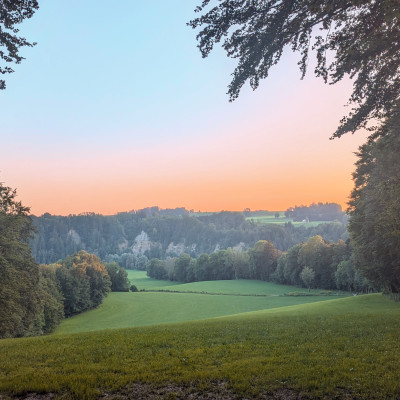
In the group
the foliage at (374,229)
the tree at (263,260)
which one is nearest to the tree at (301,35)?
the foliage at (374,229)

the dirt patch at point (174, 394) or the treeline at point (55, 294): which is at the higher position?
the dirt patch at point (174, 394)

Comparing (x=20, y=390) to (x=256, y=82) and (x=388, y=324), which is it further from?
(x=388, y=324)

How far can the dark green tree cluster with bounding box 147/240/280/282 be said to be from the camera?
119938 millimetres

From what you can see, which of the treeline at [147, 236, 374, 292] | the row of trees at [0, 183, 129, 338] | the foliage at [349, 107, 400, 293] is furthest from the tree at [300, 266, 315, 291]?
the row of trees at [0, 183, 129, 338]

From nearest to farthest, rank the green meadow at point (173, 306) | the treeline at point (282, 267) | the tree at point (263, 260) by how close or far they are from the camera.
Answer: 1. the green meadow at point (173, 306)
2. the treeline at point (282, 267)
3. the tree at point (263, 260)

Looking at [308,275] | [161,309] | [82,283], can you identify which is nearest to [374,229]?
[161,309]

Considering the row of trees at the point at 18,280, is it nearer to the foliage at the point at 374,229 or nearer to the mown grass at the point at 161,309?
the mown grass at the point at 161,309

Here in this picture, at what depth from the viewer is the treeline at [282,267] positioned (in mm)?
80531

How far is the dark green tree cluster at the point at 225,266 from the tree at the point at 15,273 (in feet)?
297

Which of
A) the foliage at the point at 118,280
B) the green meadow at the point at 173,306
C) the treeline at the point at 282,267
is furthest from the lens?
the foliage at the point at 118,280

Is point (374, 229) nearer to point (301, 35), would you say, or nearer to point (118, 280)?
point (301, 35)

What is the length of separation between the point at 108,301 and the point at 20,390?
265 feet

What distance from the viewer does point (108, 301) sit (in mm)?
85000

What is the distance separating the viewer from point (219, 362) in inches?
444
